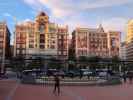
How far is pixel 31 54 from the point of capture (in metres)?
147

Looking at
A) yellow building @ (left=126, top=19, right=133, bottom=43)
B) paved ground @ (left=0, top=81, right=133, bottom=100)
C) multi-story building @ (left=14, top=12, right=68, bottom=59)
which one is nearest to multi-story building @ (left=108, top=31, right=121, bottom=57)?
yellow building @ (left=126, top=19, right=133, bottom=43)

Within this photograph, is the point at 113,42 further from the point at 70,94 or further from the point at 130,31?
the point at 70,94

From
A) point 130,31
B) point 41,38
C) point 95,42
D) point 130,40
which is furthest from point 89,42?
point 130,31

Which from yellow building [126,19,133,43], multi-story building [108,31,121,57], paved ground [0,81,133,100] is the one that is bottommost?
paved ground [0,81,133,100]

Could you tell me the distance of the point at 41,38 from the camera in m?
157

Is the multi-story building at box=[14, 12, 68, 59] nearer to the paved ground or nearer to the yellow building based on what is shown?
the yellow building

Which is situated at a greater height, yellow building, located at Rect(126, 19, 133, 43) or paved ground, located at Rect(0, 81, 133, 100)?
yellow building, located at Rect(126, 19, 133, 43)

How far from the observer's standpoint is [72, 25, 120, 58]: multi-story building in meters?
163

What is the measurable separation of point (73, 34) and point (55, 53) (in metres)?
25.5

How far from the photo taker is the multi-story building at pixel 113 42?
16402 centimetres

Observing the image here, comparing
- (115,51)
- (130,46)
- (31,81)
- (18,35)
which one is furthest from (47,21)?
(31,81)

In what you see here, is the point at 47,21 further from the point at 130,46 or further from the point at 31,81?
the point at 31,81

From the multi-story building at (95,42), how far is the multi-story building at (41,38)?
9.81m

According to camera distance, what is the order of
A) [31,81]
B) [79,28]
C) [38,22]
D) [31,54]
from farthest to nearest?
[79,28] < [38,22] < [31,54] < [31,81]
